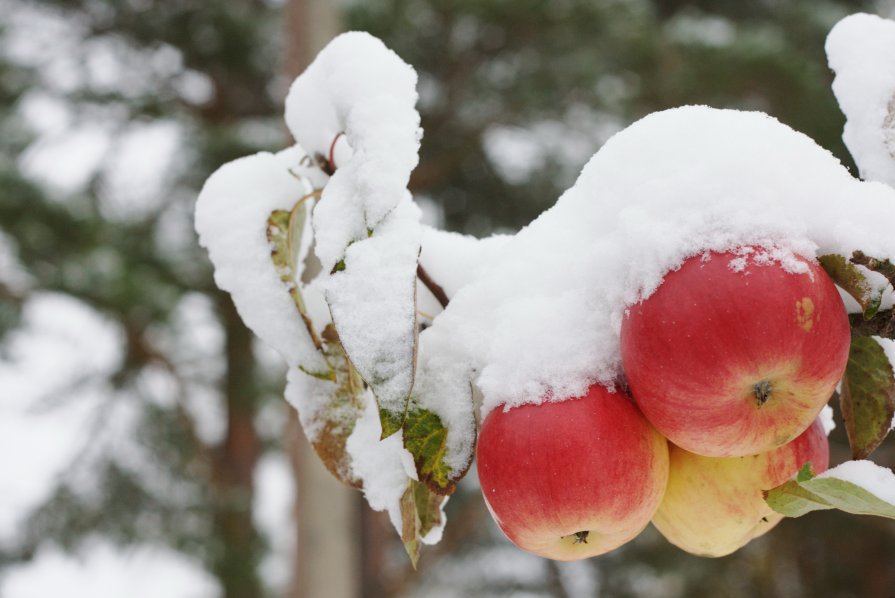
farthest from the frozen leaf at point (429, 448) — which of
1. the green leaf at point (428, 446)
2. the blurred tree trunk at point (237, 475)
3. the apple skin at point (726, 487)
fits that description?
the blurred tree trunk at point (237, 475)

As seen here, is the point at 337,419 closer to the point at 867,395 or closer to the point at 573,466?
the point at 573,466

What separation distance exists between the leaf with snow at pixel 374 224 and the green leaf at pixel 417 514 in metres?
0.07

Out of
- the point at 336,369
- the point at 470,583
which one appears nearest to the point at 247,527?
the point at 470,583

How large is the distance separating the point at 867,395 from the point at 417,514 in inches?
8.2

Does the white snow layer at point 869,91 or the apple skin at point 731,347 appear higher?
the white snow layer at point 869,91

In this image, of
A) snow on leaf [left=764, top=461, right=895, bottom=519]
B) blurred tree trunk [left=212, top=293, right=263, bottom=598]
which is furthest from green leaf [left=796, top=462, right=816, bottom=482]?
blurred tree trunk [left=212, top=293, right=263, bottom=598]

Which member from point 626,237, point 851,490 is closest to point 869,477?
point 851,490

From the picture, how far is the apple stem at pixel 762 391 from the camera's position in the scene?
0.31 meters

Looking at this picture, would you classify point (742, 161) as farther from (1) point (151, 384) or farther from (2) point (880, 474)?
(1) point (151, 384)

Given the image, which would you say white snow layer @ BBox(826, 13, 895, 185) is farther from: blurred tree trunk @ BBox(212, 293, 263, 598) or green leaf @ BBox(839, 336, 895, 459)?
blurred tree trunk @ BBox(212, 293, 263, 598)

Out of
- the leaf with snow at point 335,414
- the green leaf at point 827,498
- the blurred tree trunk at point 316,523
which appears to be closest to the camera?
the green leaf at point 827,498

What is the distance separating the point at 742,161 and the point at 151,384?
2.92 metres

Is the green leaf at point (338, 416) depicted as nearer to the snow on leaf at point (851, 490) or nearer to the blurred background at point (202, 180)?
the snow on leaf at point (851, 490)

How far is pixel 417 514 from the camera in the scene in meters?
0.36
